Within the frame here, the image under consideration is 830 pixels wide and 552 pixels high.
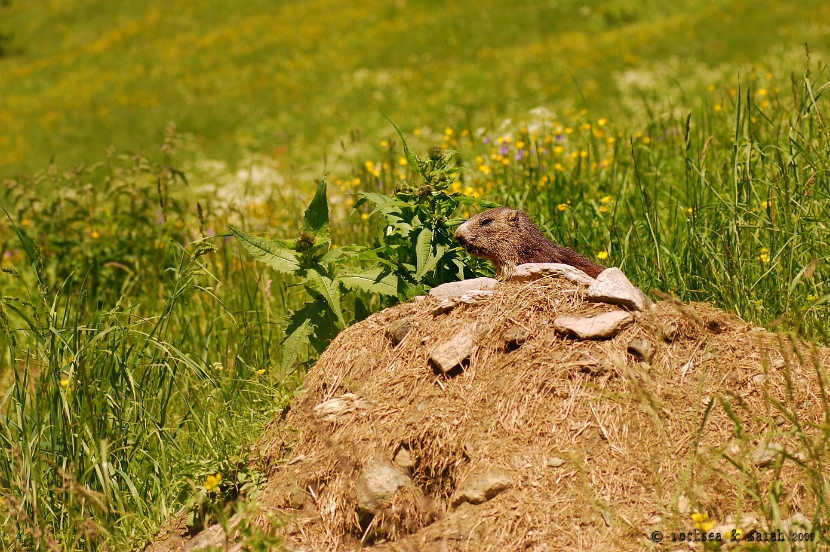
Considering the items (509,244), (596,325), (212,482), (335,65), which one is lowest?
(335,65)

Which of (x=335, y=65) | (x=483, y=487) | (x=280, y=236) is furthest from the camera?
(x=335, y=65)

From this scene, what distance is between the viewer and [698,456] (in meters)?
2.85

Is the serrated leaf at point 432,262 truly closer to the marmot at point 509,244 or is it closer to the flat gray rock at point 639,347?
the marmot at point 509,244

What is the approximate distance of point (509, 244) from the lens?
3945 millimetres

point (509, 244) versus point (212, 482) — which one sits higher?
point (509, 244)

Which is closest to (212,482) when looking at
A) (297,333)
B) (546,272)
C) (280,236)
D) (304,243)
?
(297,333)

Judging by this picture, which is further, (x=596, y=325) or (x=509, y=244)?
(x=509, y=244)

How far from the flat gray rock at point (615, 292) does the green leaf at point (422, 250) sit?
760 mm

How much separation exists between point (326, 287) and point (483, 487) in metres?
1.24

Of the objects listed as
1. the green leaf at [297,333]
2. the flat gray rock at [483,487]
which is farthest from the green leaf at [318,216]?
the flat gray rock at [483,487]

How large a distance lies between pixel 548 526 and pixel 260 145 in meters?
13.1

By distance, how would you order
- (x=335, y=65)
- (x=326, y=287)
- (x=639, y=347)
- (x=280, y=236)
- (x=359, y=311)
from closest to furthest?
(x=639, y=347)
(x=326, y=287)
(x=359, y=311)
(x=280, y=236)
(x=335, y=65)

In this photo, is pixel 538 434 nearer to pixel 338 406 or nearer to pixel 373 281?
pixel 338 406

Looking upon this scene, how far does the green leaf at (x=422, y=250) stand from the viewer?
3.74 m
